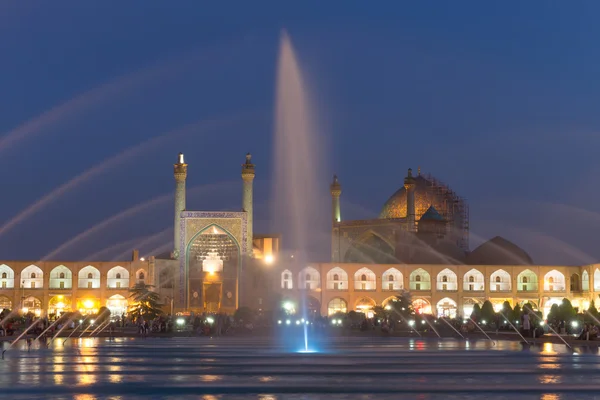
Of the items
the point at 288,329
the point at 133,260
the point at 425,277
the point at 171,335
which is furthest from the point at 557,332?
the point at 133,260

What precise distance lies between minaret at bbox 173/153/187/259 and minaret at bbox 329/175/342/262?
14906mm

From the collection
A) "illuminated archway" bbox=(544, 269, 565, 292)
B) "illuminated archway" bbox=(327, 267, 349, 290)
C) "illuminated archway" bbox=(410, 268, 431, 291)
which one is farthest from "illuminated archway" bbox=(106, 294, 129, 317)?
"illuminated archway" bbox=(544, 269, 565, 292)

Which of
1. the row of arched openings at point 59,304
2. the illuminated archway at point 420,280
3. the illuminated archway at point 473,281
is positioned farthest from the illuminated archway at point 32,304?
the illuminated archway at point 473,281

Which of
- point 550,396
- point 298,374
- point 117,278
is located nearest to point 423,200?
point 117,278

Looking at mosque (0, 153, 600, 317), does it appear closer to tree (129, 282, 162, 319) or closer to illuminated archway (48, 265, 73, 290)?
illuminated archway (48, 265, 73, 290)

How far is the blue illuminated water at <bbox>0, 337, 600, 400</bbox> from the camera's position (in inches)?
536

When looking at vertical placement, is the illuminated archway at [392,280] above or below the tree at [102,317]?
above

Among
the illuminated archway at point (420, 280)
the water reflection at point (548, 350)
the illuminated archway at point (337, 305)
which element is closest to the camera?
the water reflection at point (548, 350)

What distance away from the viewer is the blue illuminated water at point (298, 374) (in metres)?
13.6

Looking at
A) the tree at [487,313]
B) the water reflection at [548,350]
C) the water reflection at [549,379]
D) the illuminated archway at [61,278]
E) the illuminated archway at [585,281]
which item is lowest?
the water reflection at [548,350]

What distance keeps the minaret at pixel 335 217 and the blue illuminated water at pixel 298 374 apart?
49.6m

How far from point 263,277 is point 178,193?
7980mm

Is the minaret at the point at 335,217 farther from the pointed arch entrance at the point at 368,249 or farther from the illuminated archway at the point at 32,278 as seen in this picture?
the illuminated archway at the point at 32,278

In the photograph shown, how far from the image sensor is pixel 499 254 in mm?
69188
